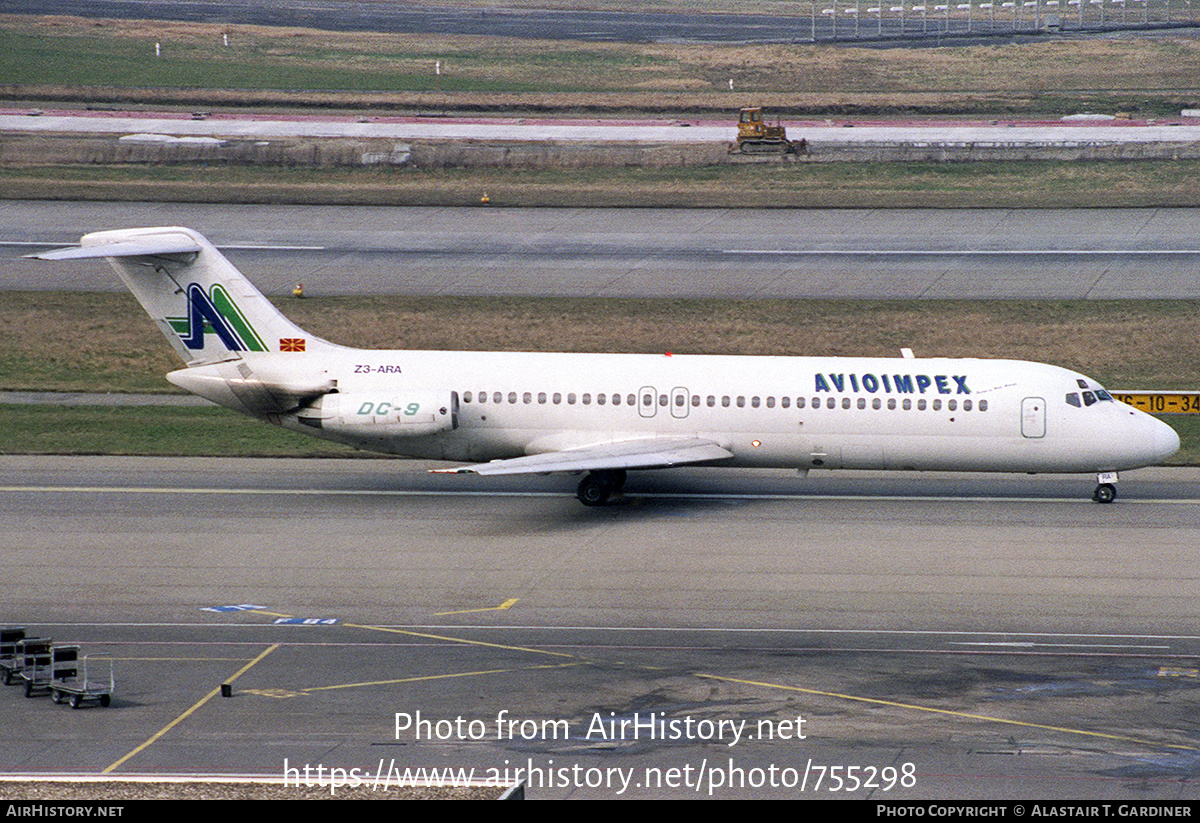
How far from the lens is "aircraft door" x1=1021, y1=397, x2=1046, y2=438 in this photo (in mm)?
36594

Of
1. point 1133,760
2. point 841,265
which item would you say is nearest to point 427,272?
point 841,265

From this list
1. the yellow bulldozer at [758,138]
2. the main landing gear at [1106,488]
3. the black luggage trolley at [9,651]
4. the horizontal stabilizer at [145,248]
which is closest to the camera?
Answer: the black luggage trolley at [9,651]

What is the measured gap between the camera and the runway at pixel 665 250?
5556 centimetres

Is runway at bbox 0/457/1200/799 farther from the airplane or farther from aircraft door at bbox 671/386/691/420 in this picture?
aircraft door at bbox 671/386/691/420

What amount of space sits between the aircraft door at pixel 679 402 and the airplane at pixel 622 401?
0.08 ft

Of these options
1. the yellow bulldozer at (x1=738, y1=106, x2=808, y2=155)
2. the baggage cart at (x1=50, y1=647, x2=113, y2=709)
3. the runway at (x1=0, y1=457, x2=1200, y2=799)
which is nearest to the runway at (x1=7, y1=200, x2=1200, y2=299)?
the yellow bulldozer at (x1=738, y1=106, x2=808, y2=155)

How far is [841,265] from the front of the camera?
5791 cm

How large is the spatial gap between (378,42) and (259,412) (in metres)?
70.4

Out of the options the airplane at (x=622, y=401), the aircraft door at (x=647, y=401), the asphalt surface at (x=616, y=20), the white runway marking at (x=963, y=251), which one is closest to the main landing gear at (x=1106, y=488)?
the airplane at (x=622, y=401)

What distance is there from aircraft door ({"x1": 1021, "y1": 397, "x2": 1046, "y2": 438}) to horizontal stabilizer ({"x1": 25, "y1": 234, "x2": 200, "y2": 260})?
2055 cm

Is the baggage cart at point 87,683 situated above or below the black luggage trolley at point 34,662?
below

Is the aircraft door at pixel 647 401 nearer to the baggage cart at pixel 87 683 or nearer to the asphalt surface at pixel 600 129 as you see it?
the baggage cart at pixel 87 683

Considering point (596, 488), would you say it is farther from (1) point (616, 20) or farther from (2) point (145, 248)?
(1) point (616, 20)

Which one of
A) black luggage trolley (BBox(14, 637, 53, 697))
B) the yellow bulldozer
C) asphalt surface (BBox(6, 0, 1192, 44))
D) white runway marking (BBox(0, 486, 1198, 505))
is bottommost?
black luggage trolley (BBox(14, 637, 53, 697))
